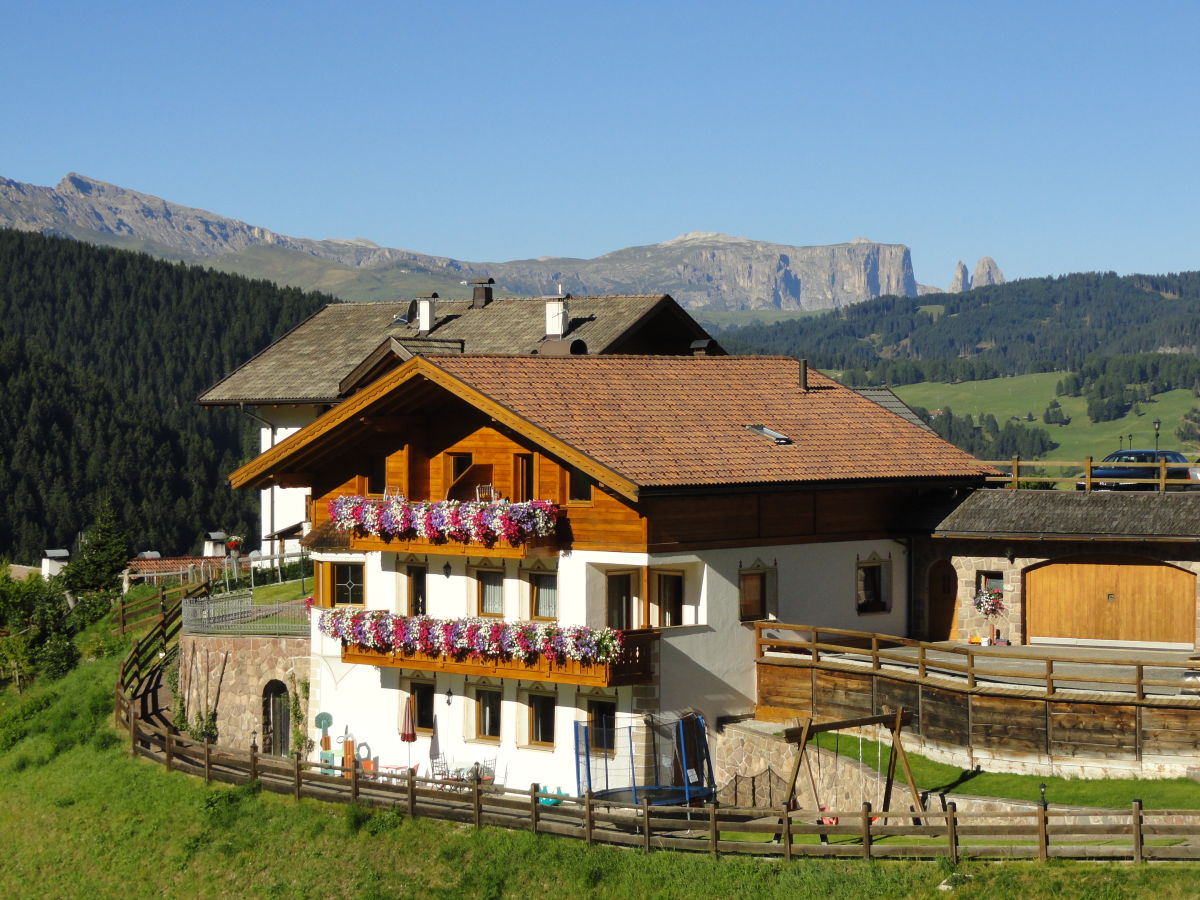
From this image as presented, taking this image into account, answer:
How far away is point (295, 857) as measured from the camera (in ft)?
113

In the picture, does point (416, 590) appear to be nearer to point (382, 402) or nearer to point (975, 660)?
point (382, 402)

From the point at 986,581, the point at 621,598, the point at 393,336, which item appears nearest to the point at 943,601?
the point at 986,581

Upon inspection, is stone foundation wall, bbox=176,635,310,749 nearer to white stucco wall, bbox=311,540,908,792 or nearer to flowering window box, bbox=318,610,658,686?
white stucco wall, bbox=311,540,908,792

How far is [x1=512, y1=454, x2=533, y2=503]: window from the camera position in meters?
36.4

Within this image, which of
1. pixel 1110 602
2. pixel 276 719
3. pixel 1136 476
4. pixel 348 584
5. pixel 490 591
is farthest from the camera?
pixel 1136 476

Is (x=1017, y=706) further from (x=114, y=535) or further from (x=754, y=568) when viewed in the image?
(x=114, y=535)

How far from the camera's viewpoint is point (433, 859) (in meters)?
32.4

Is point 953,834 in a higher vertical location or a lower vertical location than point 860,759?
lower

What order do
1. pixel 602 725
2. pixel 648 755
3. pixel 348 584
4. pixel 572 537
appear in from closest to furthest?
pixel 648 755 → pixel 602 725 → pixel 572 537 → pixel 348 584

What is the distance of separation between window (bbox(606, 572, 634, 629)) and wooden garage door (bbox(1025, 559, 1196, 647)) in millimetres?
9583

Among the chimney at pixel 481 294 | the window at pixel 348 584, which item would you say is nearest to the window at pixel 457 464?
the window at pixel 348 584

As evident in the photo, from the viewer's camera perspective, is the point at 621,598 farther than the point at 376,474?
No

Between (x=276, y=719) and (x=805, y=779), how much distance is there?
14.8 meters

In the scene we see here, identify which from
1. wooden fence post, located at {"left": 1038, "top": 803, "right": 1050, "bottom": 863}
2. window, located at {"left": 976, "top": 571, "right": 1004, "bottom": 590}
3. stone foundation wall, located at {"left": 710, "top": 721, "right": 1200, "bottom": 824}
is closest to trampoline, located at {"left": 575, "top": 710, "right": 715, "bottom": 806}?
stone foundation wall, located at {"left": 710, "top": 721, "right": 1200, "bottom": 824}
